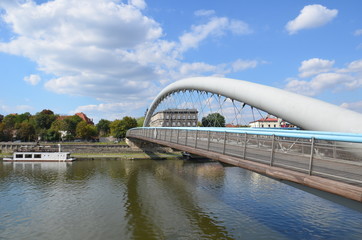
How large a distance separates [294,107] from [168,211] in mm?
9649

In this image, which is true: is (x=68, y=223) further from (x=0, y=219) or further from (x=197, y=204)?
(x=197, y=204)

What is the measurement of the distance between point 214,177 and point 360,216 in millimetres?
13707

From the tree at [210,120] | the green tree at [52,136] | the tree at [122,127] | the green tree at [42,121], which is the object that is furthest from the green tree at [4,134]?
the tree at [210,120]

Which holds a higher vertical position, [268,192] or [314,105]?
[314,105]

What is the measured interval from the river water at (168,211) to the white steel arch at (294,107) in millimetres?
3453

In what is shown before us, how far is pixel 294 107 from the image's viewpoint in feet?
34.9

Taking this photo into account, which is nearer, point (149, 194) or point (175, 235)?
point (175, 235)

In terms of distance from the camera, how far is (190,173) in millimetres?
28875

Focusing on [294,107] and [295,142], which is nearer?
[295,142]

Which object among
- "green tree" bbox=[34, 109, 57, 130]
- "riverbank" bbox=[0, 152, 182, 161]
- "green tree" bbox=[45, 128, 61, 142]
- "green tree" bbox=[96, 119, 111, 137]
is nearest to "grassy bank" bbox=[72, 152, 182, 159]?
"riverbank" bbox=[0, 152, 182, 161]

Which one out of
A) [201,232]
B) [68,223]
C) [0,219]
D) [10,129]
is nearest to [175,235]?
[201,232]

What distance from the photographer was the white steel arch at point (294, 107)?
27.9 ft

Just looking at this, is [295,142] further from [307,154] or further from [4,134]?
[4,134]

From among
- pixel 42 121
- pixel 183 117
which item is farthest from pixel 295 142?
pixel 42 121
